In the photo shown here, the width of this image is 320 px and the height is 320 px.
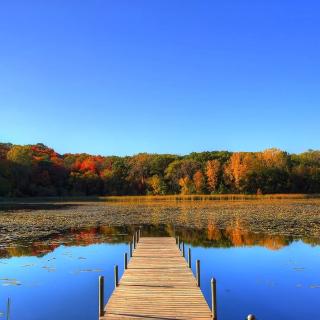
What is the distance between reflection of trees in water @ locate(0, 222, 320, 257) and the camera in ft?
58.2

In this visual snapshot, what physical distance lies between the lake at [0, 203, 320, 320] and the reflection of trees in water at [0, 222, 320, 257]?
0.04 meters

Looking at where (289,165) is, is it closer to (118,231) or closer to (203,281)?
(118,231)

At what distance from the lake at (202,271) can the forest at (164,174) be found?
170 feet

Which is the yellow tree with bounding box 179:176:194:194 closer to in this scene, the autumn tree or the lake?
the autumn tree

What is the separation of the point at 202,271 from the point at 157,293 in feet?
15.0

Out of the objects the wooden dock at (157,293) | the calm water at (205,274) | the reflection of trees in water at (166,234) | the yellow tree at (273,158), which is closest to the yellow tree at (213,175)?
the yellow tree at (273,158)

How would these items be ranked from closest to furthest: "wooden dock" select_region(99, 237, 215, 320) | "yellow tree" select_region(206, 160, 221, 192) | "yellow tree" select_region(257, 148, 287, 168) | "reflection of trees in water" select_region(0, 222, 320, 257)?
"wooden dock" select_region(99, 237, 215, 320)
"reflection of trees in water" select_region(0, 222, 320, 257)
"yellow tree" select_region(257, 148, 287, 168)
"yellow tree" select_region(206, 160, 221, 192)

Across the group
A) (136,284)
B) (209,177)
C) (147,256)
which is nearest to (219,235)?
(147,256)

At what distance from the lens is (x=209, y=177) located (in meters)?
77.4

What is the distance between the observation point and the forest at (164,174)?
72938mm

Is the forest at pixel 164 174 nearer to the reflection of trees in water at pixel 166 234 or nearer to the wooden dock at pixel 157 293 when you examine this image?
the reflection of trees in water at pixel 166 234

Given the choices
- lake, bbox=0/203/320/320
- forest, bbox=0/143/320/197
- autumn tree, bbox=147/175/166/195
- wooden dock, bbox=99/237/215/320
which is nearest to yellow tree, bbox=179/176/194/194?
forest, bbox=0/143/320/197

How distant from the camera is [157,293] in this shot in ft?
30.5

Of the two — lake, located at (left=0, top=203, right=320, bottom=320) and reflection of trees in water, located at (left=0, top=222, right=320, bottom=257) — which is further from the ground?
reflection of trees in water, located at (left=0, top=222, right=320, bottom=257)
